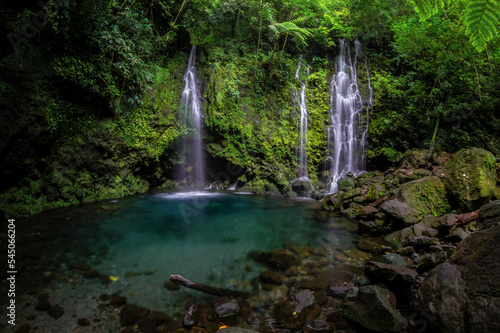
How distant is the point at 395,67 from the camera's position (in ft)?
42.6

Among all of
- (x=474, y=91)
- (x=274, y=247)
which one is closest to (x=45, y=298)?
(x=274, y=247)

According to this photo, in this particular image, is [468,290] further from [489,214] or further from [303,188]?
[303,188]

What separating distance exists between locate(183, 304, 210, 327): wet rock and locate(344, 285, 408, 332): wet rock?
1.61 metres

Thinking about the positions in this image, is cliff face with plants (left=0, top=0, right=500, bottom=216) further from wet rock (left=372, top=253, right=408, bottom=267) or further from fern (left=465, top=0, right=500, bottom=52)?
fern (left=465, top=0, right=500, bottom=52)

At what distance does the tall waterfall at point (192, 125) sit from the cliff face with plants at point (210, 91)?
0.39 m

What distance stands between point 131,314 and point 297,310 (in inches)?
77.7

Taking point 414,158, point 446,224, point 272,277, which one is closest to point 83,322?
point 272,277

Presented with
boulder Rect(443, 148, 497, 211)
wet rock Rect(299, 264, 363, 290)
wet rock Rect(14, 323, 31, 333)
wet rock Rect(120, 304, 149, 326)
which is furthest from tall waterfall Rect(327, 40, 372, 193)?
wet rock Rect(14, 323, 31, 333)

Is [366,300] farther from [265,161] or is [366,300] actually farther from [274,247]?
[265,161]

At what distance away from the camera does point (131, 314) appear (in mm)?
2580

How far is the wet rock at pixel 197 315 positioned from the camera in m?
2.45

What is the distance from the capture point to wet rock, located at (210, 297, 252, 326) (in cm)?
251

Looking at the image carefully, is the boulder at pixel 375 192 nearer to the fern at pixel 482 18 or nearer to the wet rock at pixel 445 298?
the wet rock at pixel 445 298

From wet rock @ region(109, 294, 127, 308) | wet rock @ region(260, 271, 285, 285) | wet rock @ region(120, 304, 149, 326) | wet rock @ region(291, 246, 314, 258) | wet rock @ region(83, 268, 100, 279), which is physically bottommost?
wet rock @ region(291, 246, 314, 258)
